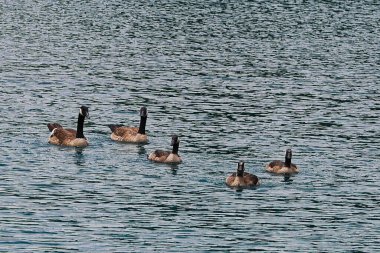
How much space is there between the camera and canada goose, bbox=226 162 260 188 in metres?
57.4

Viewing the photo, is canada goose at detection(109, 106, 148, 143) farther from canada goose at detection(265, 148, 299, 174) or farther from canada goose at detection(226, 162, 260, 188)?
canada goose at detection(226, 162, 260, 188)

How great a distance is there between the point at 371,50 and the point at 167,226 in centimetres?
7308

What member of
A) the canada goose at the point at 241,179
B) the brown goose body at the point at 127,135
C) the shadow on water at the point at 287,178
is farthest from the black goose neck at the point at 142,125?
the canada goose at the point at 241,179

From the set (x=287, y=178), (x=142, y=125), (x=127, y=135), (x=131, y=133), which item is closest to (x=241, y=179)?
(x=287, y=178)

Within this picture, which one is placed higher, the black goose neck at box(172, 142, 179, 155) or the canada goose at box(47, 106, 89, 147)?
the black goose neck at box(172, 142, 179, 155)

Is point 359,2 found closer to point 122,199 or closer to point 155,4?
point 155,4

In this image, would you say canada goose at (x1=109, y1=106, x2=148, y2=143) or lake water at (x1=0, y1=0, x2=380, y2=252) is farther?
canada goose at (x1=109, y1=106, x2=148, y2=143)

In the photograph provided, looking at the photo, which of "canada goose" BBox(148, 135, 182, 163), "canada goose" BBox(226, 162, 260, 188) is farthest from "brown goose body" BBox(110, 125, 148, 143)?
"canada goose" BBox(226, 162, 260, 188)

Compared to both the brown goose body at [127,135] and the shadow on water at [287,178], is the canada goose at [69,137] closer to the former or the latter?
the brown goose body at [127,135]

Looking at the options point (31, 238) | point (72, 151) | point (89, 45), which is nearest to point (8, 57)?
point (89, 45)

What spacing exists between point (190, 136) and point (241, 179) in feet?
41.7

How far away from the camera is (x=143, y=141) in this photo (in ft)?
223

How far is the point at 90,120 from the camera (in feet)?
243

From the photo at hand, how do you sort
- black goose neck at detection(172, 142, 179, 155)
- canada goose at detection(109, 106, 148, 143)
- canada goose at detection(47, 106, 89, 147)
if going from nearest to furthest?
black goose neck at detection(172, 142, 179, 155), canada goose at detection(47, 106, 89, 147), canada goose at detection(109, 106, 148, 143)
